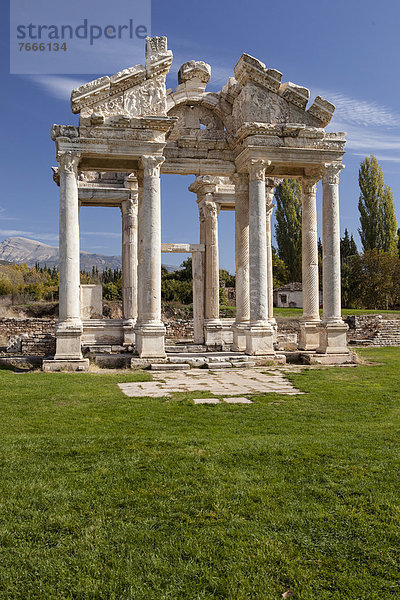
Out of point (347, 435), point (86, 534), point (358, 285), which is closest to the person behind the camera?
point (86, 534)

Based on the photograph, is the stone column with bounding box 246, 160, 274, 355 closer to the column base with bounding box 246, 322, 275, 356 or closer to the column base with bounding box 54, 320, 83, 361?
the column base with bounding box 246, 322, 275, 356

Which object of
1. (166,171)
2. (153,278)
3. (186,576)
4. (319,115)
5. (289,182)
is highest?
(289,182)

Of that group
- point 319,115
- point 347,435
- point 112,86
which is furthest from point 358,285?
point 347,435

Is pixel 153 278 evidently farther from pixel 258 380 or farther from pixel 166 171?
pixel 258 380

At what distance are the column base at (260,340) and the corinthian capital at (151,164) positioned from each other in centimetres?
570

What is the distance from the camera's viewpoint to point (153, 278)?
16.2 m

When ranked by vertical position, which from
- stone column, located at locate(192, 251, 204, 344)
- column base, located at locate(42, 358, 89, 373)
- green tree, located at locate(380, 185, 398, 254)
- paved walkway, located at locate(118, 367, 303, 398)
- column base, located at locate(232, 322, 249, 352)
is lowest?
paved walkway, located at locate(118, 367, 303, 398)

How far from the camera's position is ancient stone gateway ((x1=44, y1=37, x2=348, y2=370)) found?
51.9 feet

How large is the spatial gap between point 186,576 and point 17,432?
4454 millimetres

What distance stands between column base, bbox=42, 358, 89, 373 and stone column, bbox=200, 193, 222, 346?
6.86 m

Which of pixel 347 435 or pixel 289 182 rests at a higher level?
pixel 289 182

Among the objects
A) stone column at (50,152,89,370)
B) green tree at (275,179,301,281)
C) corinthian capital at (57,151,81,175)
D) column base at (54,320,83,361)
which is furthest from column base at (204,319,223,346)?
green tree at (275,179,301,281)

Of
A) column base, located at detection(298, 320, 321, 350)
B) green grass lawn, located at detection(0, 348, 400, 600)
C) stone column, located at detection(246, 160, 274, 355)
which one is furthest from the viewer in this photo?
column base, located at detection(298, 320, 321, 350)

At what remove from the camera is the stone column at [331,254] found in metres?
17.3
